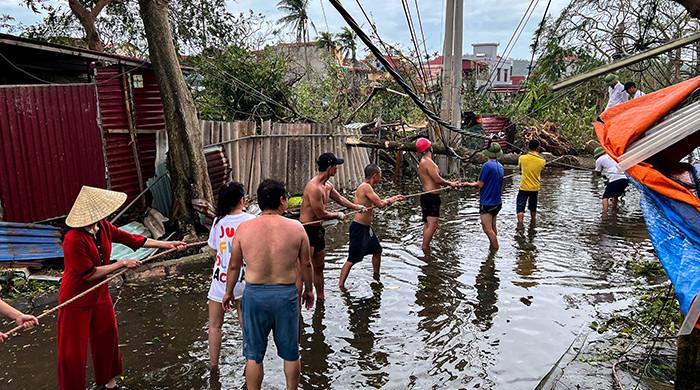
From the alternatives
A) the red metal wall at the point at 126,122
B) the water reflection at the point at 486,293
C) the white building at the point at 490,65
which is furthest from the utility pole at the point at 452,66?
the white building at the point at 490,65

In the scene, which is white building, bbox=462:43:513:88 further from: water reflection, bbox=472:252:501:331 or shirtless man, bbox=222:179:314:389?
shirtless man, bbox=222:179:314:389

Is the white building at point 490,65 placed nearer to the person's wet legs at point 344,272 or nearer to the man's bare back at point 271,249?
the person's wet legs at point 344,272

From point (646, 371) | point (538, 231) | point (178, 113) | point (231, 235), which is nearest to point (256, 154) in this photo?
point (178, 113)

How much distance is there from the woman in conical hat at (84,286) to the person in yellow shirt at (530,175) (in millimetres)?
7898

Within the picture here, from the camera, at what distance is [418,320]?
640cm

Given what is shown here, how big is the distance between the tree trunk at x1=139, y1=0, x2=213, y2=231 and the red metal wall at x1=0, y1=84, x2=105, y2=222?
159 cm

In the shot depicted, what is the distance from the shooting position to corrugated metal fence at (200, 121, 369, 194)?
10836 mm

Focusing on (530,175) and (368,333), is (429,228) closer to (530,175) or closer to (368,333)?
(530,175)

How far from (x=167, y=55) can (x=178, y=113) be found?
3.23 feet

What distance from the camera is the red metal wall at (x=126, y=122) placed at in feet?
33.1

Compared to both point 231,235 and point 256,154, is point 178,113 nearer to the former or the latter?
point 256,154

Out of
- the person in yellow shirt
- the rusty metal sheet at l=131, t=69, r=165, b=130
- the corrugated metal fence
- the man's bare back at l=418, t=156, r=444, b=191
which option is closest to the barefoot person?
the man's bare back at l=418, t=156, r=444, b=191

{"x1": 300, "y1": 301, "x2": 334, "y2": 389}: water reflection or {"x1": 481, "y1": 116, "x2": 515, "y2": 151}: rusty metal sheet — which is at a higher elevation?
{"x1": 481, "y1": 116, "x2": 515, "y2": 151}: rusty metal sheet

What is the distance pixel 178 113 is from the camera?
29.7ft
